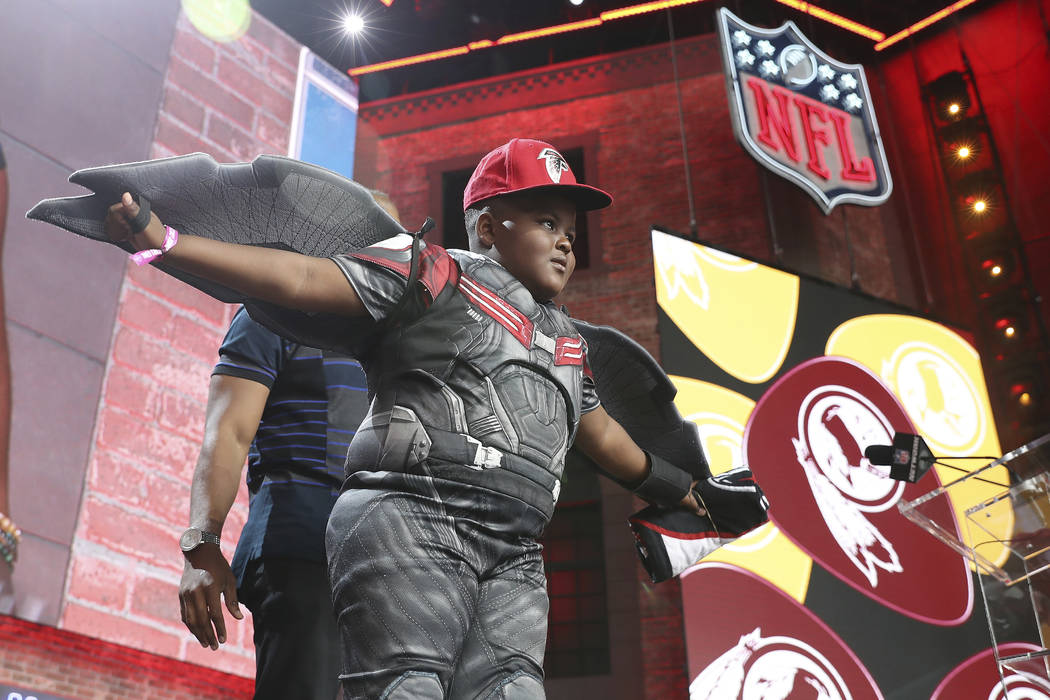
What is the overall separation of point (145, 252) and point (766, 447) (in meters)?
4.63

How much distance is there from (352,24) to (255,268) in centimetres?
786

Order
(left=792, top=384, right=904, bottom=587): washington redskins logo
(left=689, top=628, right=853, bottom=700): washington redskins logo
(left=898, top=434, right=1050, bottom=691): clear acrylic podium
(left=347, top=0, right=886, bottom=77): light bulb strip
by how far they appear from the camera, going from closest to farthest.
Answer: (left=898, top=434, right=1050, bottom=691): clear acrylic podium
(left=689, top=628, right=853, bottom=700): washington redskins logo
(left=792, top=384, right=904, bottom=587): washington redskins logo
(left=347, top=0, right=886, bottom=77): light bulb strip

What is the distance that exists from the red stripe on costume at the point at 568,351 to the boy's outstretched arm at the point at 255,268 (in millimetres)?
356

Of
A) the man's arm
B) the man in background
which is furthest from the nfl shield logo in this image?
the man's arm

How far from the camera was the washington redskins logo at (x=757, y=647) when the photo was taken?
15.6ft

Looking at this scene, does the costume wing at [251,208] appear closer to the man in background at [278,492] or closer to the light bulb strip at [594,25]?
the man in background at [278,492]

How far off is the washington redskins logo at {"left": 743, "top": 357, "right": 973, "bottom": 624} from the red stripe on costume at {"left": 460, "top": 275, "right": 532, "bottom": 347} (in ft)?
12.9

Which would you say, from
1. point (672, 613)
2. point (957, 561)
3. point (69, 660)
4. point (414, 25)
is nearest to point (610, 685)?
point (672, 613)

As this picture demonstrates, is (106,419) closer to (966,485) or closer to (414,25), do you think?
(966,485)

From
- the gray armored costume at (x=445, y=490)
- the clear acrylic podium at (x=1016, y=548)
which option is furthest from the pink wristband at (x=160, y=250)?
the clear acrylic podium at (x=1016, y=548)

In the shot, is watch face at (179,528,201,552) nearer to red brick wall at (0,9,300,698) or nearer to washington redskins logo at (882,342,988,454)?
red brick wall at (0,9,300,698)

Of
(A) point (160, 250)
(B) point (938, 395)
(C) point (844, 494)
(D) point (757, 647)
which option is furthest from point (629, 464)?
(B) point (938, 395)

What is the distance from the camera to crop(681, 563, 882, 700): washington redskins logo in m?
4.77

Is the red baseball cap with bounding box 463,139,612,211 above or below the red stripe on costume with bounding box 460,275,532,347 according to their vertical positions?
above
